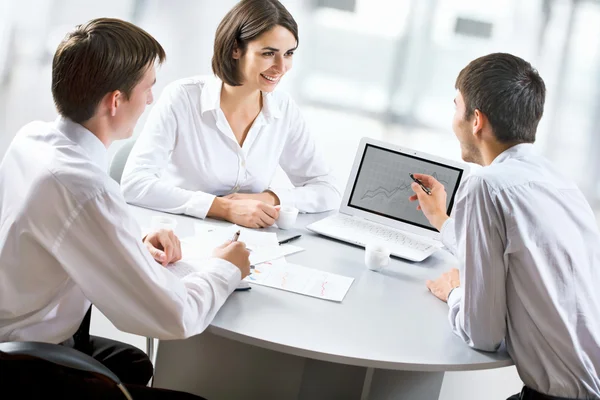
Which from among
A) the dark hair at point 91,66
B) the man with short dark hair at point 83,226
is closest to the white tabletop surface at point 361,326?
the man with short dark hair at point 83,226

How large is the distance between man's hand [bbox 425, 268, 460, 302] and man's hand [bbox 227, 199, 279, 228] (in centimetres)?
59

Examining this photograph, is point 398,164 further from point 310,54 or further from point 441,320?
point 310,54

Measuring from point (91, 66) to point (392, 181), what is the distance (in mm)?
1250

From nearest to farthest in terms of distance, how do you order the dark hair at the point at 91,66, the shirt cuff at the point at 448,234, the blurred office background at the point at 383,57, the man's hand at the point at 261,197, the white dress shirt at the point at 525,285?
the dark hair at the point at 91,66 < the white dress shirt at the point at 525,285 < the shirt cuff at the point at 448,234 < the man's hand at the point at 261,197 < the blurred office background at the point at 383,57

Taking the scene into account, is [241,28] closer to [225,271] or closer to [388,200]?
[388,200]

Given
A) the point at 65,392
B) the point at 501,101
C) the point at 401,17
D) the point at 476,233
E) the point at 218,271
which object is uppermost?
the point at 401,17

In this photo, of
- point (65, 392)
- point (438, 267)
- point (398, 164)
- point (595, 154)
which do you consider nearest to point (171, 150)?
point (398, 164)

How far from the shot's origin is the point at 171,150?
2.68 meters

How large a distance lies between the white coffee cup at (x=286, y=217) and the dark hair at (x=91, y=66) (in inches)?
36.5

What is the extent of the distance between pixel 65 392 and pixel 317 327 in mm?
581

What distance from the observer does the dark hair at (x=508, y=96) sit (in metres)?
1.82

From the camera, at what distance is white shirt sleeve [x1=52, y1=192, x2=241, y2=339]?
1424mm

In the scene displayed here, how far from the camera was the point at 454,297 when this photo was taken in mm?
1829

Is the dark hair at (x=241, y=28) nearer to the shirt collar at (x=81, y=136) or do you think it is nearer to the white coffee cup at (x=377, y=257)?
the white coffee cup at (x=377, y=257)
